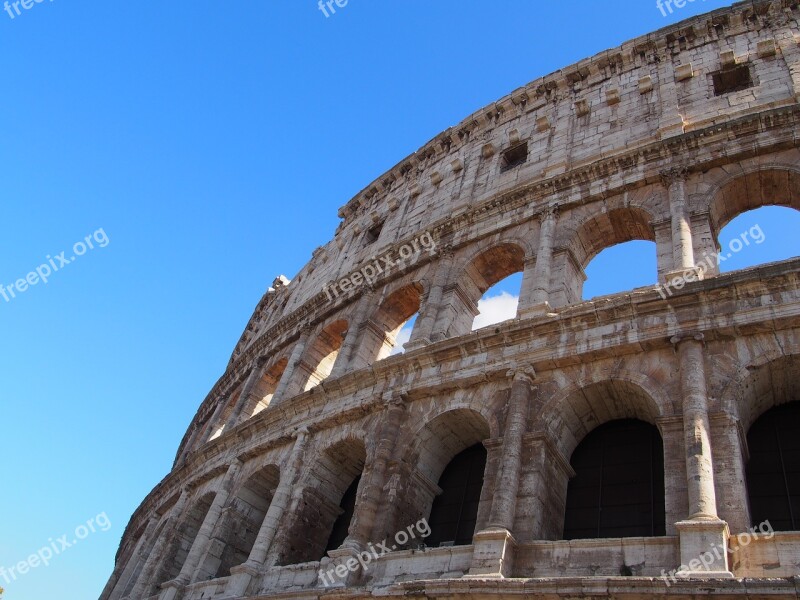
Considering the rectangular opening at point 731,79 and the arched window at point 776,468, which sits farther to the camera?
the rectangular opening at point 731,79

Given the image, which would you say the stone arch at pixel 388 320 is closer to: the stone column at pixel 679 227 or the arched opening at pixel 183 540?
the arched opening at pixel 183 540

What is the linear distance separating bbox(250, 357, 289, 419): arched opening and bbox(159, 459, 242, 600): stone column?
4296 mm

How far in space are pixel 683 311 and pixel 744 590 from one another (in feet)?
15.1

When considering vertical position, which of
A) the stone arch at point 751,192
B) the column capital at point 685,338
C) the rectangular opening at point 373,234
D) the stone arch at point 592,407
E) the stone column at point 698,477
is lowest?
the stone column at point 698,477

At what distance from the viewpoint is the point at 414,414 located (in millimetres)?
12430

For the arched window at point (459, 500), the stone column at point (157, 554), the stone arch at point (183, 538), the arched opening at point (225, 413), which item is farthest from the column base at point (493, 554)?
the arched opening at point (225, 413)

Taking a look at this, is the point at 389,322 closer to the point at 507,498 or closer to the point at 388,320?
the point at 388,320

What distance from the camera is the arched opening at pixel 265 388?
20.2 m

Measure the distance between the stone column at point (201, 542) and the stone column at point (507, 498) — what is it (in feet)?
25.2

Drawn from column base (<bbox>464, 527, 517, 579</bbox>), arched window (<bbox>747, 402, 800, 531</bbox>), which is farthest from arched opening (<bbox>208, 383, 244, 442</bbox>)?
arched window (<bbox>747, 402, 800, 531</bbox>)

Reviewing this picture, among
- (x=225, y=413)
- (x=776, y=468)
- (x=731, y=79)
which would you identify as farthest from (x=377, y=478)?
(x=225, y=413)

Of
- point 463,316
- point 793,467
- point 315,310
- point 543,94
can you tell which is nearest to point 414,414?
point 463,316

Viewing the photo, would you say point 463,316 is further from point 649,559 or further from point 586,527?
point 649,559

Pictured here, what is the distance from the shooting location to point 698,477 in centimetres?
845
